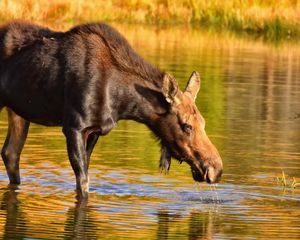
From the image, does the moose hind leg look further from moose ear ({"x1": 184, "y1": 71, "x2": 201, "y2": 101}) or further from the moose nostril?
the moose nostril

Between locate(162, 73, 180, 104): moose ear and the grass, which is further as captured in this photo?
the grass

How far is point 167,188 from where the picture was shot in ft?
47.7

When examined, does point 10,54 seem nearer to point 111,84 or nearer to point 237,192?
point 111,84

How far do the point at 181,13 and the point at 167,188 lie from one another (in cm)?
3621

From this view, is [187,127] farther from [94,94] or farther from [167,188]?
[167,188]

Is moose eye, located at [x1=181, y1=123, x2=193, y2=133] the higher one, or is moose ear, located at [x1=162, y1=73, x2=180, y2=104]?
moose ear, located at [x1=162, y1=73, x2=180, y2=104]

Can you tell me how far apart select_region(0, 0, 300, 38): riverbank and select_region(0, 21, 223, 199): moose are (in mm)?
27693

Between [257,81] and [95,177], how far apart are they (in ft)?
46.3

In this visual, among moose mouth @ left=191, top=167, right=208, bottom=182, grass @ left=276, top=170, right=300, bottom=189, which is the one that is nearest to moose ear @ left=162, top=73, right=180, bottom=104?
moose mouth @ left=191, top=167, right=208, bottom=182

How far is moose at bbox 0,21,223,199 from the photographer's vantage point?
43.5 ft

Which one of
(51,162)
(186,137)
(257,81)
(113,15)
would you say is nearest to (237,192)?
(186,137)

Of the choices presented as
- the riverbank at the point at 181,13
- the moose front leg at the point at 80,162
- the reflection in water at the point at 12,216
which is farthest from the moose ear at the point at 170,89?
the riverbank at the point at 181,13

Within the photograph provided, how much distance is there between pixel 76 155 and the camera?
13680 millimetres

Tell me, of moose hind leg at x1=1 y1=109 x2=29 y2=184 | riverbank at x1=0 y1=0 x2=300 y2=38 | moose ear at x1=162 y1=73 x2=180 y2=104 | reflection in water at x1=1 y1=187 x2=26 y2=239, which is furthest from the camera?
riverbank at x1=0 y1=0 x2=300 y2=38
